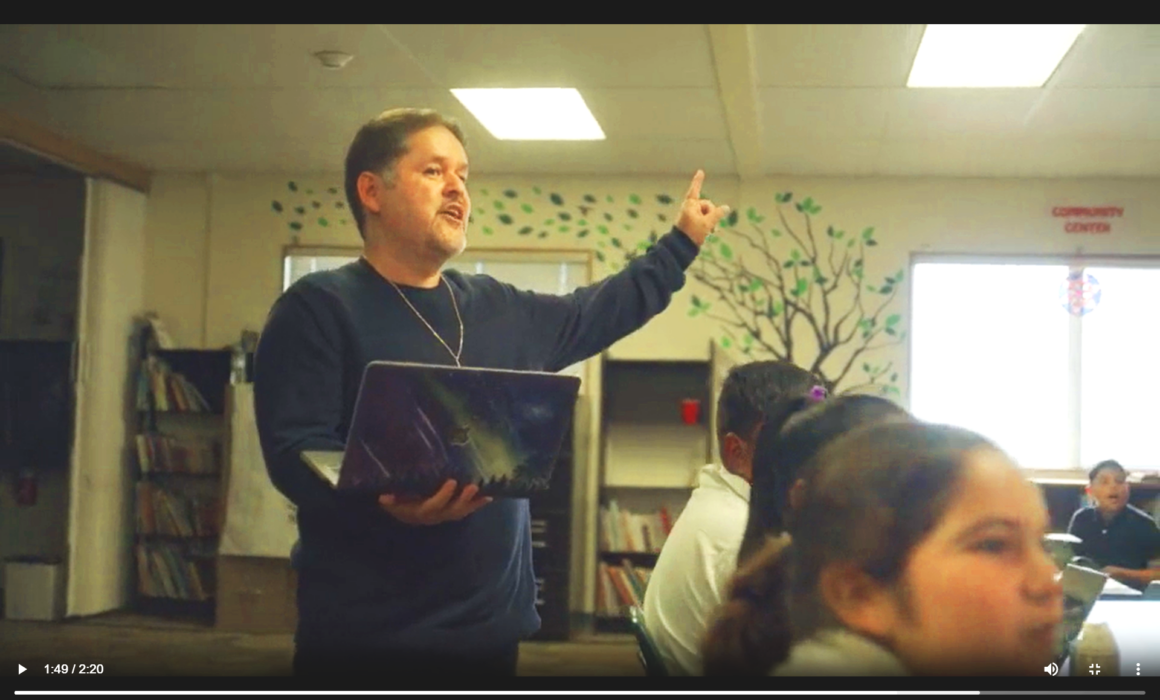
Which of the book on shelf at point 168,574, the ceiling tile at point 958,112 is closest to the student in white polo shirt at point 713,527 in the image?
the book on shelf at point 168,574

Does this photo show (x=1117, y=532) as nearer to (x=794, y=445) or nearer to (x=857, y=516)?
(x=794, y=445)

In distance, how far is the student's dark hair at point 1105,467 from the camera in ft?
9.00

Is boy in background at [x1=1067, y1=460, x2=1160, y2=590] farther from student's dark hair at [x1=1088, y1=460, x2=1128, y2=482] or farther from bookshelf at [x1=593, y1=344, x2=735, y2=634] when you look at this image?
bookshelf at [x1=593, y1=344, x2=735, y2=634]

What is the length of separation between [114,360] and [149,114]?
5.49 feet

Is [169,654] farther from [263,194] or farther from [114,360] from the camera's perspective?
[114,360]

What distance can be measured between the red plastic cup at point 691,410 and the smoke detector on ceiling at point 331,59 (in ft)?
7.64

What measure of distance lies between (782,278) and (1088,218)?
1.25 meters

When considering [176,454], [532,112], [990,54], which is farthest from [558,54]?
[176,454]

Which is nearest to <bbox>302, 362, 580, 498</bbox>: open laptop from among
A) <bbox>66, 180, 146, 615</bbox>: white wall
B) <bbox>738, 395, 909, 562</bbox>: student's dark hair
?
<bbox>738, 395, 909, 562</bbox>: student's dark hair

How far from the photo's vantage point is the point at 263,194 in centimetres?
318

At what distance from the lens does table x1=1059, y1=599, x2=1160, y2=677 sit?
1697mm

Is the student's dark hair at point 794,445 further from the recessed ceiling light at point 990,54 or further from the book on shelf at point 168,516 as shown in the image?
the book on shelf at point 168,516

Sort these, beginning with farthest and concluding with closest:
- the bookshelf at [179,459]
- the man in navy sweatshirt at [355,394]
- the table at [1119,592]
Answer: the bookshelf at [179,459] < the table at [1119,592] < the man in navy sweatshirt at [355,394]

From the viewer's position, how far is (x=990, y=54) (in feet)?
11.2
